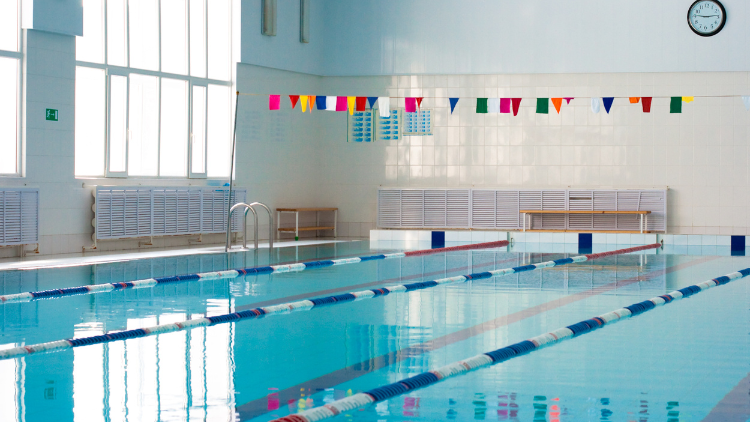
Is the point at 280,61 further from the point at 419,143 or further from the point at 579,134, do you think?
the point at 579,134

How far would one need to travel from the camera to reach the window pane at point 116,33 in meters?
11.2

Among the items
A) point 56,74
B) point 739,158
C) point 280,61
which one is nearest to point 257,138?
point 280,61

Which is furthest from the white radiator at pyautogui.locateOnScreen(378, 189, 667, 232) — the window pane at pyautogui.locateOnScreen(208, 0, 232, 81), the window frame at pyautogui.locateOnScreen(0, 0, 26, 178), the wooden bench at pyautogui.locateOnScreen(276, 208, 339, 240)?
the window frame at pyautogui.locateOnScreen(0, 0, 26, 178)

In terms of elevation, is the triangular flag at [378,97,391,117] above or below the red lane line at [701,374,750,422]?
above

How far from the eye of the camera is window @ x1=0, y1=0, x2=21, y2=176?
32.2 ft

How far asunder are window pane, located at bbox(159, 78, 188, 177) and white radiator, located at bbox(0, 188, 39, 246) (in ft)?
8.00

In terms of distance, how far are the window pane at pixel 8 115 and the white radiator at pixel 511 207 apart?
609cm

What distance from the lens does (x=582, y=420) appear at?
297 centimetres

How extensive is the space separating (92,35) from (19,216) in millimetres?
2698

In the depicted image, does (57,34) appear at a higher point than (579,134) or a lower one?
higher

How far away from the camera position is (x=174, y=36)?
40.3ft

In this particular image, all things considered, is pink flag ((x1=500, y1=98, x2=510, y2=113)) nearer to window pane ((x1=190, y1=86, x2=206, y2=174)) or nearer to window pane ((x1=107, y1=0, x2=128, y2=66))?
window pane ((x1=190, y1=86, x2=206, y2=174))

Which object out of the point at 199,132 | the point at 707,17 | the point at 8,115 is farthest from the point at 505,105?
the point at 8,115

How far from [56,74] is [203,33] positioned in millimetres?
2977
